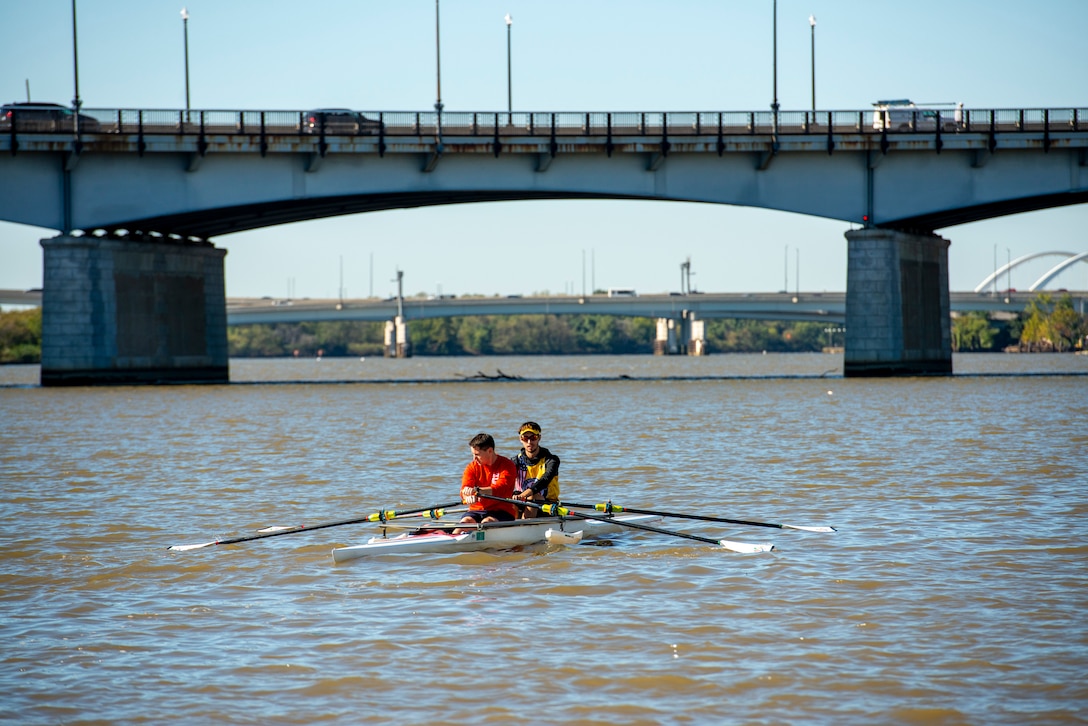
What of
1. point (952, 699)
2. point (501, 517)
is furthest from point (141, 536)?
point (952, 699)

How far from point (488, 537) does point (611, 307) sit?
126 m

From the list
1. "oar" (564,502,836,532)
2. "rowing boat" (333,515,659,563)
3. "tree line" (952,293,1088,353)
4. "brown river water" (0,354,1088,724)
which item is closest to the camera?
"brown river water" (0,354,1088,724)

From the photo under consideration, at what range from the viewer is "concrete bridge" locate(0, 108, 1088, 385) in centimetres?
5297

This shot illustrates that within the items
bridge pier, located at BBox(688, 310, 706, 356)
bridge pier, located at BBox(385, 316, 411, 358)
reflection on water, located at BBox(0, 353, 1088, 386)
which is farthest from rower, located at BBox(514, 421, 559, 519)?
bridge pier, located at BBox(688, 310, 706, 356)

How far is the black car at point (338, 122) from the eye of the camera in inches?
2106

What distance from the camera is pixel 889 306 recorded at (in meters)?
54.2

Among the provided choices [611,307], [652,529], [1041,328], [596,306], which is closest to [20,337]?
[596,306]

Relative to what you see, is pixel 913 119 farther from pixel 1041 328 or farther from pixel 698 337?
pixel 698 337

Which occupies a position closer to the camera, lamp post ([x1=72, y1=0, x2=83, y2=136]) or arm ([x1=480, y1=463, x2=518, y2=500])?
arm ([x1=480, y1=463, x2=518, y2=500])

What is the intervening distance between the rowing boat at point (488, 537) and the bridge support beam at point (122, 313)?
135 feet

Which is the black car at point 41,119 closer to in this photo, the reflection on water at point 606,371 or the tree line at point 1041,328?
the reflection on water at point 606,371

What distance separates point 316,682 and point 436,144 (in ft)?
145

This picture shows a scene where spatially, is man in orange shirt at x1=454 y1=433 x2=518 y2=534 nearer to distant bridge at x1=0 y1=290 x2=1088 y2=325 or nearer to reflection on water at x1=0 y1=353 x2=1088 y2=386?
reflection on water at x1=0 y1=353 x2=1088 y2=386

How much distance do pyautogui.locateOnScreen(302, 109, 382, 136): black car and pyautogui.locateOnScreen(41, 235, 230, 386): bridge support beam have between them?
9.29 meters
